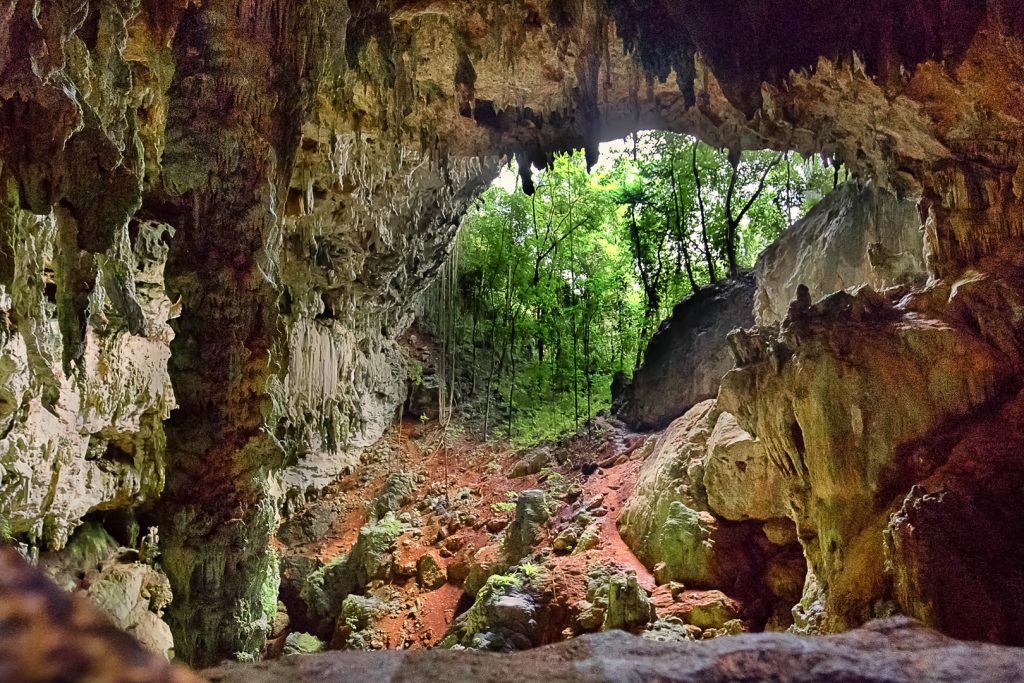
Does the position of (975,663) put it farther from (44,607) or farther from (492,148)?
(492,148)

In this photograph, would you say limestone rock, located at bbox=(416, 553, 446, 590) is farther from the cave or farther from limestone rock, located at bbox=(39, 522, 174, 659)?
limestone rock, located at bbox=(39, 522, 174, 659)

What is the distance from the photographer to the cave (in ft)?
13.7

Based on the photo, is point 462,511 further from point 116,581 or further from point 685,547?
point 116,581

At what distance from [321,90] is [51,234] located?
186 inches

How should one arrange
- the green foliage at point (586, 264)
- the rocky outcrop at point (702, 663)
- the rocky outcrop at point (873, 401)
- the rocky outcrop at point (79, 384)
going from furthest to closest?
the green foliage at point (586, 264)
the rocky outcrop at point (873, 401)
the rocky outcrop at point (79, 384)
the rocky outcrop at point (702, 663)

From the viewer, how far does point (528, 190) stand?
9414mm

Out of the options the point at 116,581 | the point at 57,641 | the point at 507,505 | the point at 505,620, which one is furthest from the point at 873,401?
the point at 507,505

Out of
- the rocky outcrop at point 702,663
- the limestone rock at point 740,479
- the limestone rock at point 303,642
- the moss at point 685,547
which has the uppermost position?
the limestone rock at point 740,479

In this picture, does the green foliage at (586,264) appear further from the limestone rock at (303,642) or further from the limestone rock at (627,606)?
the limestone rock at (627,606)

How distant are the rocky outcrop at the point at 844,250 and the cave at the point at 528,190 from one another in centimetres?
5

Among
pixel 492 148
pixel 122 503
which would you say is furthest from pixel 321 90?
pixel 122 503

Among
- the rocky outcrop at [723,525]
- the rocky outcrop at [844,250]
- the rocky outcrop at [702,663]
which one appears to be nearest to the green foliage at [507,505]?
the rocky outcrop at [723,525]

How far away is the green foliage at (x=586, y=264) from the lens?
15.1 m

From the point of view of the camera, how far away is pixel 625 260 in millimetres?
16875
